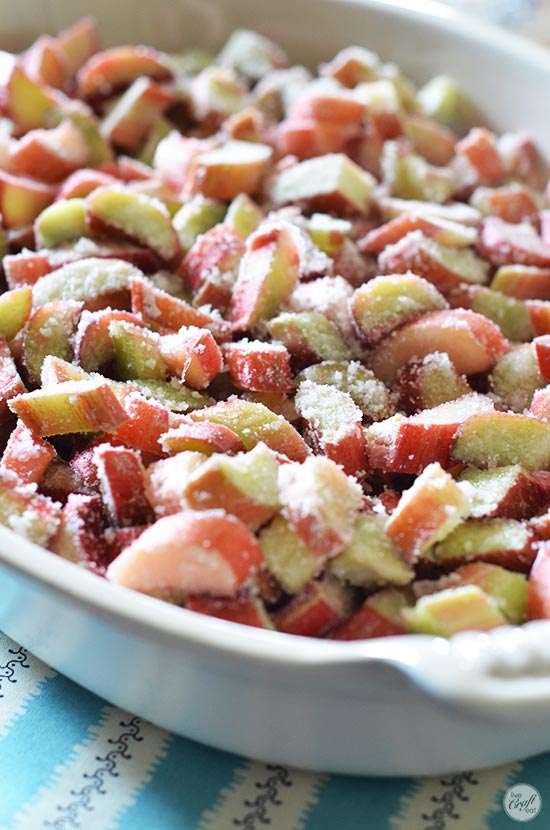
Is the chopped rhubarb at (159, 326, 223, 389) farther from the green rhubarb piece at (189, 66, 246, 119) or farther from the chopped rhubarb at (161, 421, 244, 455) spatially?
the green rhubarb piece at (189, 66, 246, 119)

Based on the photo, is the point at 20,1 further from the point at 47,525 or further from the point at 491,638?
the point at 491,638

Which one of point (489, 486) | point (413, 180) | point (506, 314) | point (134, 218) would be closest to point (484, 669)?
point (489, 486)

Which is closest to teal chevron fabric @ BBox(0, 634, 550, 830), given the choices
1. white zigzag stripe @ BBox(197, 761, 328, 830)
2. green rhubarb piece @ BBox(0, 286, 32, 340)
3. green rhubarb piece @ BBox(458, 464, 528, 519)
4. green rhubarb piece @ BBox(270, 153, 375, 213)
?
white zigzag stripe @ BBox(197, 761, 328, 830)

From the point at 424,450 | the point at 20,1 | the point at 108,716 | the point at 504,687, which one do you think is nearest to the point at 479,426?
the point at 424,450

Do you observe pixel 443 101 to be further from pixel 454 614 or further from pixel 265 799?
pixel 265 799

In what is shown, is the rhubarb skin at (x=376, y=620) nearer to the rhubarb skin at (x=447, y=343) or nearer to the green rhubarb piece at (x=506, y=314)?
the rhubarb skin at (x=447, y=343)

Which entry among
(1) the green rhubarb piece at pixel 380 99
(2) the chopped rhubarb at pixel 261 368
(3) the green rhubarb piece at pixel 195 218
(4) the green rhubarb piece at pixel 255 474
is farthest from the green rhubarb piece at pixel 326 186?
(4) the green rhubarb piece at pixel 255 474
